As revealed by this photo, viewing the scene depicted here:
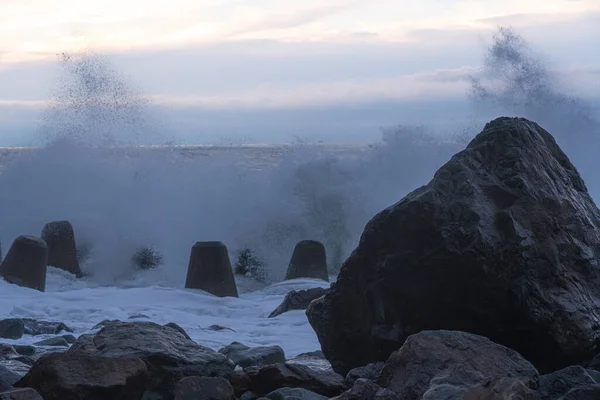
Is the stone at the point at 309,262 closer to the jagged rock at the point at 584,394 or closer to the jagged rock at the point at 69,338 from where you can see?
the jagged rock at the point at 69,338

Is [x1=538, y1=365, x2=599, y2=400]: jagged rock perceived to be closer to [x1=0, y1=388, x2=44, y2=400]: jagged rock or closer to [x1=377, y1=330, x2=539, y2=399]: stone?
[x1=377, y1=330, x2=539, y2=399]: stone

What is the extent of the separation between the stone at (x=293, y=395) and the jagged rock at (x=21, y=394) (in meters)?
1.00

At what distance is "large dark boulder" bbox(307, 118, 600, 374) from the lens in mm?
4863

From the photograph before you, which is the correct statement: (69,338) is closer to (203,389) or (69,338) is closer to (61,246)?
(203,389)

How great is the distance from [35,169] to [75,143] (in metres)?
1.09

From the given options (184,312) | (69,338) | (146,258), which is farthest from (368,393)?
(146,258)

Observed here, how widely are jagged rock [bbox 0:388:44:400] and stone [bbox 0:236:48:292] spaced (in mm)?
7279

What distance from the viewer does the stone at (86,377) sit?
421cm

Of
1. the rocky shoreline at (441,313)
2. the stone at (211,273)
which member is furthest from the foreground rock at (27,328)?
the stone at (211,273)

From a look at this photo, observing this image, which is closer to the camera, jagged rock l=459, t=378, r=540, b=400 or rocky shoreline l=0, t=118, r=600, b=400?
jagged rock l=459, t=378, r=540, b=400

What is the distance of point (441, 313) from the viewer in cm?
497

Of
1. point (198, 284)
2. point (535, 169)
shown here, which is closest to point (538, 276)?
point (535, 169)

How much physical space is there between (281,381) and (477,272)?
1072 mm

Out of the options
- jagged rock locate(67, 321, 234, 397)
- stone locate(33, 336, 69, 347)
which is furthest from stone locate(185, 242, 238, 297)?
jagged rock locate(67, 321, 234, 397)
